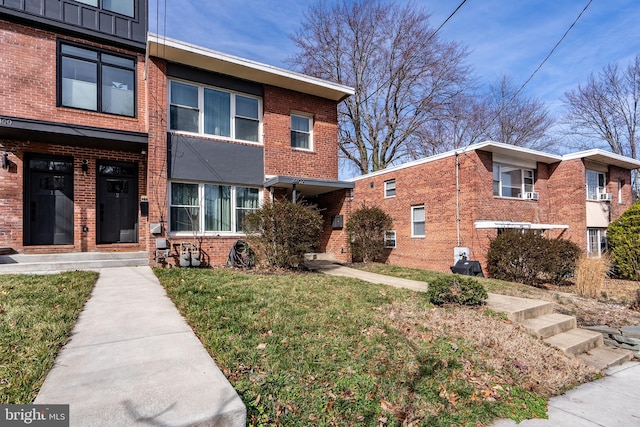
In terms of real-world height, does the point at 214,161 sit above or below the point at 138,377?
above

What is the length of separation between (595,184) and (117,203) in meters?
20.9

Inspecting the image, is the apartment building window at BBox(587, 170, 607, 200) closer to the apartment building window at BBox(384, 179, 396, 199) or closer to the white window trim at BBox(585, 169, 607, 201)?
the white window trim at BBox(585, 169, 607, 201)

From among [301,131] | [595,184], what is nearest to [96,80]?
[301,131]

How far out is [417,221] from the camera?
47.2 ft

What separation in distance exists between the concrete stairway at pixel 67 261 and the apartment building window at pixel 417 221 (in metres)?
10.4

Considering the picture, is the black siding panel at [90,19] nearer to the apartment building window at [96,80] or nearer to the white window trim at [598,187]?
the apartment building window at [96,80]

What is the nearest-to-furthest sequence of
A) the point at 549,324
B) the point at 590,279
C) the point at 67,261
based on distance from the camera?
the point at 549,324 → the point at 67,261 → the point at 590,279

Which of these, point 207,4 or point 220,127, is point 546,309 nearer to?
point 220,127

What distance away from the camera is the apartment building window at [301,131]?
11555 millimetres

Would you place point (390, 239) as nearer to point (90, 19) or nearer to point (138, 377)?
point (90, 19)

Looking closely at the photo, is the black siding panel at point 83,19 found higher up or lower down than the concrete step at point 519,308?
higher up

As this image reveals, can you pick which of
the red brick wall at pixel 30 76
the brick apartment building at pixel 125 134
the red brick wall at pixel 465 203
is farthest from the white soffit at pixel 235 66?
the red brick wall at pixel 465 203

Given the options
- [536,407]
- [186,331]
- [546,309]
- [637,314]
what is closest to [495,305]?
[546,309]

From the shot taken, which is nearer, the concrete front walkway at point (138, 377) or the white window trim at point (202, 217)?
the concrete front walkway at point (138, 377)
